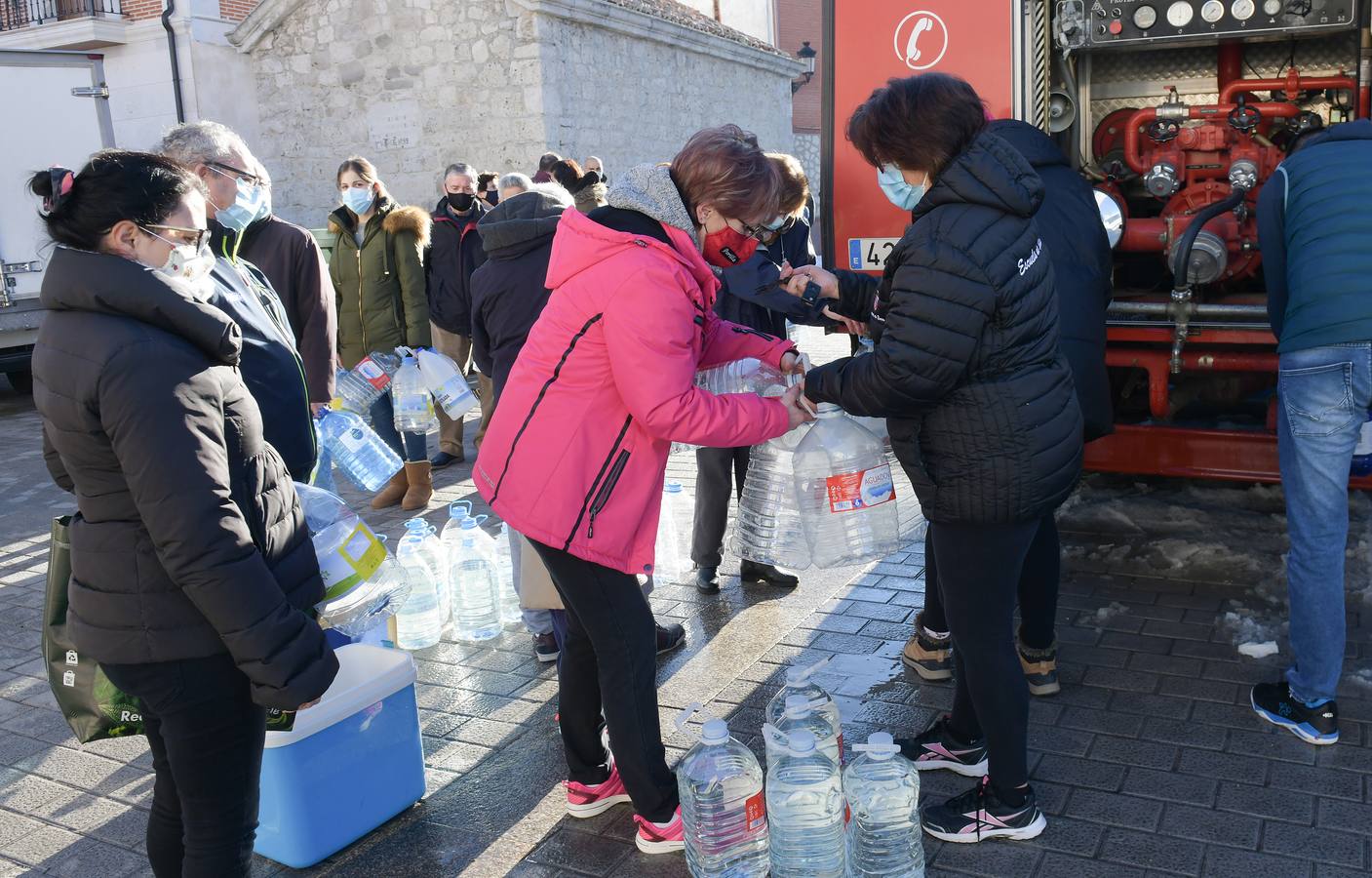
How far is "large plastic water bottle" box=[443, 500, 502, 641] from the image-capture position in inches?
187

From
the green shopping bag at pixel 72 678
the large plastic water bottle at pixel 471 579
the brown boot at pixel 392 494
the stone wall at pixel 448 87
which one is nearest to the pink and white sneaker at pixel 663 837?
the green shopping bag at pixel 72 678

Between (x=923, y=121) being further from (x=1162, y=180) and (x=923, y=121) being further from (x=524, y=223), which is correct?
(x=1162, y=180)

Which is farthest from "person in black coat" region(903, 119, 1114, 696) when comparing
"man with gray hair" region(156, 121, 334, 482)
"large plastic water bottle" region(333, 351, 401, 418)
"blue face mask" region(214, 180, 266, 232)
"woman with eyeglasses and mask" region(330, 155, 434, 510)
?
"woman with eyeglasses and mask" region(330, 155, 434, 510)

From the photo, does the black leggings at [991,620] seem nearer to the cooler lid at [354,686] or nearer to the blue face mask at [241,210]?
the cooler lid at [354,686]

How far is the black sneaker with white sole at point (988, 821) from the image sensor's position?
120 inches

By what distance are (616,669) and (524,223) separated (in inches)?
70.8

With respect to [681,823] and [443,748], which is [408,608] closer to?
[443,748]

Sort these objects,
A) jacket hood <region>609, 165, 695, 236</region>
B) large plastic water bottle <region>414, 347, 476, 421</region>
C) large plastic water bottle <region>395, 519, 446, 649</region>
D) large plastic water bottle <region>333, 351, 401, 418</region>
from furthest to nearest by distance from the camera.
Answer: large plastic water bottle <region>333, 351, 401, 418</region>, large plastic water bottle <region>414, 347, 476, 421</region>, large plastic water bottle <region>395, 519, 446, 649</region>, jacket hood <region>609, 165, 695, 236</region>

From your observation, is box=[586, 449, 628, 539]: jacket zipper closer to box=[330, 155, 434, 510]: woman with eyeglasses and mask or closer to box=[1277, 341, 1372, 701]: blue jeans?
box=[1277, 341, 1372, 701]: blue jeans

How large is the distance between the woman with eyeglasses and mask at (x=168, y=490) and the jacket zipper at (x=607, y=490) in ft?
2.25

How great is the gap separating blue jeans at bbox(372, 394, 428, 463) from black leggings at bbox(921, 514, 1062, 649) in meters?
3.78

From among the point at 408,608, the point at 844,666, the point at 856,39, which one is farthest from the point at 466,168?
the point at 844,666

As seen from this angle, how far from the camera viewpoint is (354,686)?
3111mm

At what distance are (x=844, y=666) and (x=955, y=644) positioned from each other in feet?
4.00
